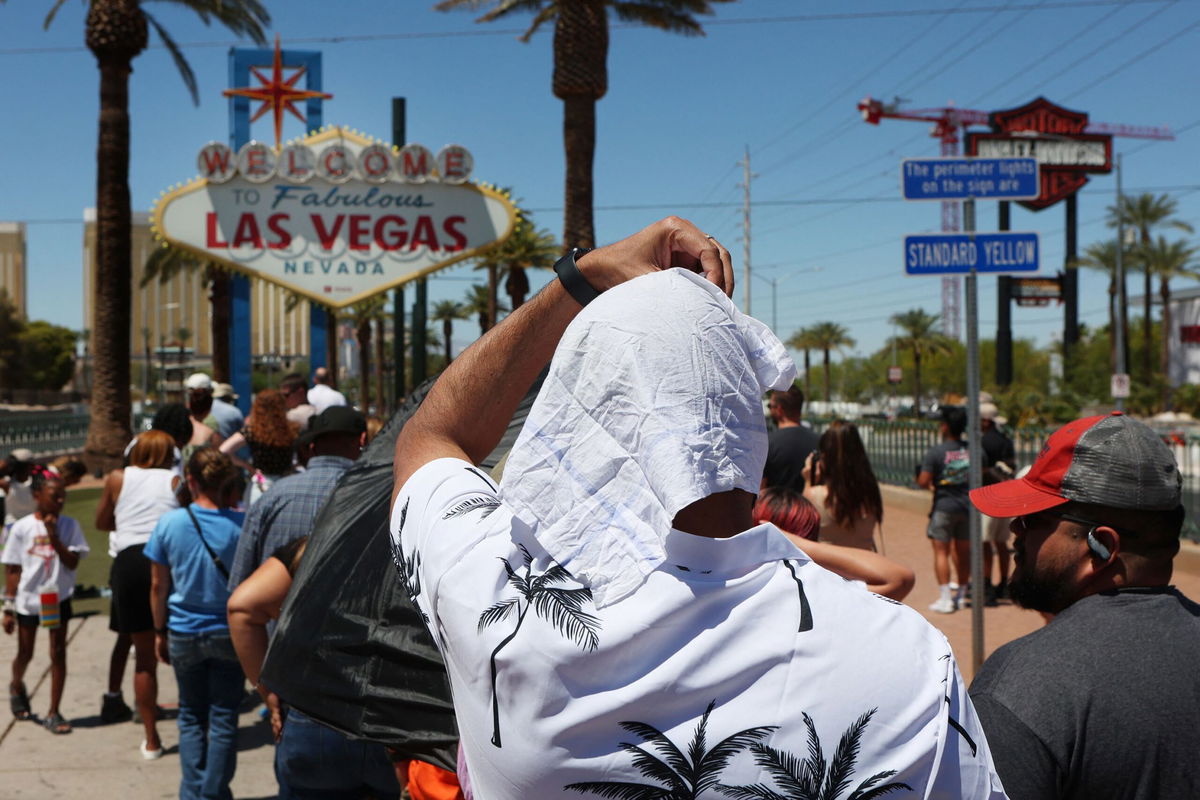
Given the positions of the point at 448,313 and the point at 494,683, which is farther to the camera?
the point at 448,313

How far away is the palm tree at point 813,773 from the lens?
1.06 meters

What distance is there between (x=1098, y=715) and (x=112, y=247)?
57.6 feet

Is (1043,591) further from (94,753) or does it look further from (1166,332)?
(1166,332)

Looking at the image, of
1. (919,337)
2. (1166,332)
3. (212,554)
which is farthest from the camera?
(919,337)

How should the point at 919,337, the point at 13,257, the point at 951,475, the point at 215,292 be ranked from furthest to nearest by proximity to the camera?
1. the point at 13,257
2. the point at 919,337
3. the point at 215,292
4. the point at 951,475

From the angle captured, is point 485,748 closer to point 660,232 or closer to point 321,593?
point 660,232

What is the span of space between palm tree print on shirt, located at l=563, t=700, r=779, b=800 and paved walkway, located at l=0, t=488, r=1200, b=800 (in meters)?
4.73

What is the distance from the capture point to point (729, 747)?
1.06 m

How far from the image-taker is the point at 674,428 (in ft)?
3.40

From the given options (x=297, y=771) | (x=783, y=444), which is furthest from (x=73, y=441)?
(x=297, y=771)

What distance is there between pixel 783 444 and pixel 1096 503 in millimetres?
4602

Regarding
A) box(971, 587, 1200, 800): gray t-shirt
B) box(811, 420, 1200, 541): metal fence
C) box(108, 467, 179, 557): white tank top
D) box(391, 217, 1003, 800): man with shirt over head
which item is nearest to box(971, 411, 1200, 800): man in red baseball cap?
box(971, 587, 1200, 800): gray t-shirt

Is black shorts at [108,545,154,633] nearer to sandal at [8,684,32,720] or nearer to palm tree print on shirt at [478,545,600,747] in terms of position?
sandal at [8,684,32,720]

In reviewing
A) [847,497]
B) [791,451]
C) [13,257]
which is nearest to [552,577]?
[847,497]
